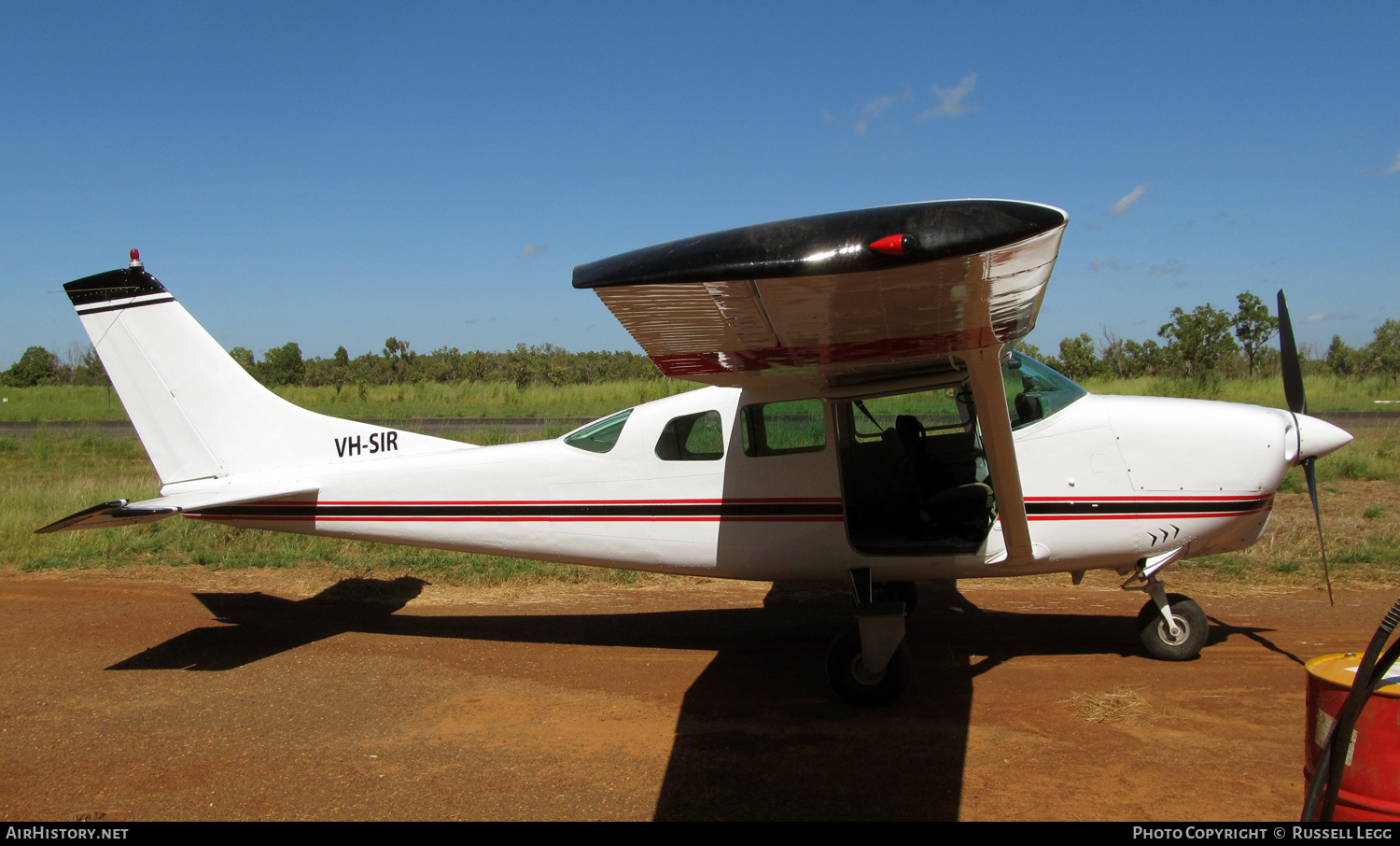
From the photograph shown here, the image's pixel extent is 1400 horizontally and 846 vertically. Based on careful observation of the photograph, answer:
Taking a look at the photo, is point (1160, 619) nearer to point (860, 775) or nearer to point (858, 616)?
→ point (858, 616)

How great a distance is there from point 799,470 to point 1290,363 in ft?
10.9

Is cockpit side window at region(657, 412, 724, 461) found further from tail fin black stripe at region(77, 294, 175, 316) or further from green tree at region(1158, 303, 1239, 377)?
green tree at region(1158, 303, 1239, 377)

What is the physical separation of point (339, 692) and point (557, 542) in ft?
5.70

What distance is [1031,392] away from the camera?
17.9 ft

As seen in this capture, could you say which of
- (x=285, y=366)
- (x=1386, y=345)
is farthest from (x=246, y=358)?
(x=1386, y=345)

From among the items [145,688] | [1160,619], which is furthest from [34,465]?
[1160,619]

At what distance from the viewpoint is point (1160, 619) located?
5625mm

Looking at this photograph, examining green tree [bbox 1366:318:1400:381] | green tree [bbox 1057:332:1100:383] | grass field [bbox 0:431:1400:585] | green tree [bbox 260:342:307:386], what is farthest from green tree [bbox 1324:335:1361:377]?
green tree [bbox 260:342:307:386]

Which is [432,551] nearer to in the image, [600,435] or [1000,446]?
[600,435]

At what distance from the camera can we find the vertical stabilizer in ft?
20.8

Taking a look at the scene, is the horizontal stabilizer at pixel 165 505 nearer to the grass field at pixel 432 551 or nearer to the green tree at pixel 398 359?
the grass field at pixel 432 551

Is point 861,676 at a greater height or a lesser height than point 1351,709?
lesser

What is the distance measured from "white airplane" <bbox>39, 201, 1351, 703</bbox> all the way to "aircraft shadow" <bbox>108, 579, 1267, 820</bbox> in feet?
1.45

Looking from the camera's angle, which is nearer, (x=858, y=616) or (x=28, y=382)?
(x=858, y=616)
